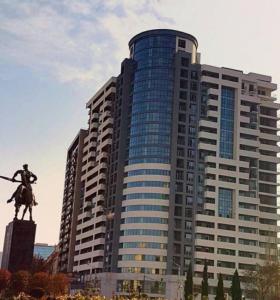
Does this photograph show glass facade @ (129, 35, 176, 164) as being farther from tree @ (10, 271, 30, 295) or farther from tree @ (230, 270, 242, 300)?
tree @ (10, 271, 30, 295)

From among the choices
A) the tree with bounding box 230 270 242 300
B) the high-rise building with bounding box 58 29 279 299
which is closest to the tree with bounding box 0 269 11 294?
the tree with bounding box 230 270 242 300

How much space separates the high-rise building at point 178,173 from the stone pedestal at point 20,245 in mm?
71799

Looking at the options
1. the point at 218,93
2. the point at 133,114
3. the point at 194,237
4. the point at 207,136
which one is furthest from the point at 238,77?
the point at 194,237

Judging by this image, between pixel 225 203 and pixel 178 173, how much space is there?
38.6 feet

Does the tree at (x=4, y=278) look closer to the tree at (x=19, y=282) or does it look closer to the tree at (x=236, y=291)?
the tree at (x=19, y=282)

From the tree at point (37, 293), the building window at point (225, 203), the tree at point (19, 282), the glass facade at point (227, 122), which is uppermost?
the glass facade at point (227, 122)

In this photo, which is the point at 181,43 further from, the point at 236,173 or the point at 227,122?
the point at 236,173

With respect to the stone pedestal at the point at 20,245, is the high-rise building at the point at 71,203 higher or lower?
higher

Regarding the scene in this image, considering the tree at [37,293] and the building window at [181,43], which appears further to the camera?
the building window at [181,43]

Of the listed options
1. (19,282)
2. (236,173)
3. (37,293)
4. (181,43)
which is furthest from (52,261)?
(181,43)

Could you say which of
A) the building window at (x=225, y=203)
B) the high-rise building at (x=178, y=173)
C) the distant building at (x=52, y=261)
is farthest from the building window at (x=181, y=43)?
the distant building at (x=52, y=261)

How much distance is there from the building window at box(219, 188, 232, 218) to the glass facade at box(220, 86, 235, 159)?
749cm

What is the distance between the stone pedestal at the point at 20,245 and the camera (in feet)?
109

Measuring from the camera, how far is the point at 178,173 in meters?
110
